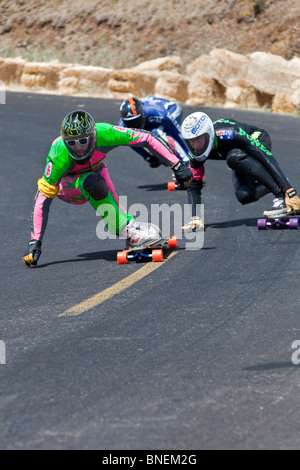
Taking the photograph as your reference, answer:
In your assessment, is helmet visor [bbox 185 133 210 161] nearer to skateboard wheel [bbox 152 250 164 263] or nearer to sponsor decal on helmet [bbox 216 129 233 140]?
sponsor decal on helmet [bbox 216 129 233 140]

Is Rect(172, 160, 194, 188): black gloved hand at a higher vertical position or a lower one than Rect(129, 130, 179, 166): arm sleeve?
lower

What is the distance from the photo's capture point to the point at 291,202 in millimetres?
9383

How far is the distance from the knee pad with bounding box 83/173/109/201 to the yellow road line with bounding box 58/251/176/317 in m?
0.97

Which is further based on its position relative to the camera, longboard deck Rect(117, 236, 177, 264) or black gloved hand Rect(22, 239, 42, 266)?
black gloved hand Rect(22, 239, 42, 266)

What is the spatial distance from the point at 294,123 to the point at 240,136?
948 cm

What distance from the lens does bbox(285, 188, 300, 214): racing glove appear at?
9.36 metres

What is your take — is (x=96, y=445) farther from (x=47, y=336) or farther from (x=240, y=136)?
(x=240, y=136)

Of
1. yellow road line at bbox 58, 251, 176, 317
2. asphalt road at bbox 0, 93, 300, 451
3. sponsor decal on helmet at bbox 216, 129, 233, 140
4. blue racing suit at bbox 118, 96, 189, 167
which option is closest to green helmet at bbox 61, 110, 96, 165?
asphalt road at bbox 0, 93, 300, 451

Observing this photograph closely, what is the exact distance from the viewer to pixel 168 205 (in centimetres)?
1218

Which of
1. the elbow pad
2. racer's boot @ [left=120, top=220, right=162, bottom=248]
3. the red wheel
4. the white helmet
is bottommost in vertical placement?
the red wheel

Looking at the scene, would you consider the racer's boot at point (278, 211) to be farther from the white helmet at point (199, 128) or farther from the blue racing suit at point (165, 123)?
the blue racing suit at point (165, 123)

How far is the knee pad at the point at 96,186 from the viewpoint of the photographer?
→ 342 inches
